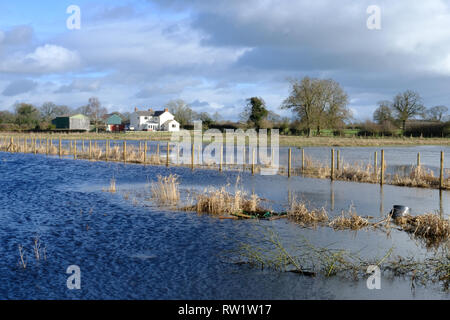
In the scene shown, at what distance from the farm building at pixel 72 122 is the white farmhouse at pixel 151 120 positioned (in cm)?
1154

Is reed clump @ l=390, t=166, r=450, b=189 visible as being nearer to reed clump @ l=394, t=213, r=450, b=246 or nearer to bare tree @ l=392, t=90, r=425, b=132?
reed clump @ l=394, t=213, r=450, b=246

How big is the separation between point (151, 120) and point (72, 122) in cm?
1832

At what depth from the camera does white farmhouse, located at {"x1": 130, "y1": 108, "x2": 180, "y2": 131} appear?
102m

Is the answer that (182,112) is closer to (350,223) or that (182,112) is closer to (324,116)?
(324,116)

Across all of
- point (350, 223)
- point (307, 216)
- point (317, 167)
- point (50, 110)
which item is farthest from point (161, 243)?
point (50, 110)

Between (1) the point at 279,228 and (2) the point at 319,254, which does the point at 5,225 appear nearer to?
(1) the point at 279,228

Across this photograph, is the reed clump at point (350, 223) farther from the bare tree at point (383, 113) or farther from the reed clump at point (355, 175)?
the bare tree at point (383, 113)

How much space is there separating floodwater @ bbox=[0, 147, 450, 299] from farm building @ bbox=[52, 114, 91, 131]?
81.0 metres

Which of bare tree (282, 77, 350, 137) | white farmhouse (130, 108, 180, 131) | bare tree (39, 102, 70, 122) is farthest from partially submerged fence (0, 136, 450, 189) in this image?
bare tree (39, 102, 70, 122)

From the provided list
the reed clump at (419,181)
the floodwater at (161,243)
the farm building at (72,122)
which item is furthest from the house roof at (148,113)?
the reed clump at (419,181)

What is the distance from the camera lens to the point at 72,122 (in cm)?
9856
